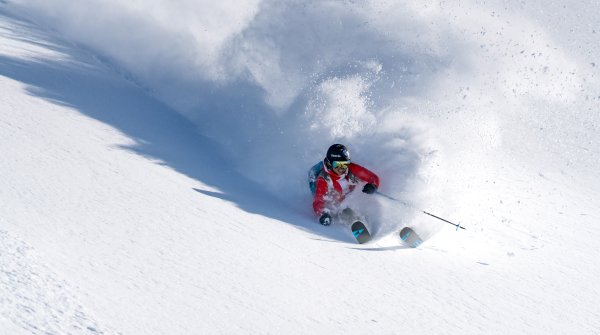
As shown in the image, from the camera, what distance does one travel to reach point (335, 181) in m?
7.64

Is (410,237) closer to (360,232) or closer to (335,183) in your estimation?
(360,232)

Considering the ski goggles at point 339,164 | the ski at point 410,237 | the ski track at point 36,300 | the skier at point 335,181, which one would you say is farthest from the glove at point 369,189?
the ski track at point 36,300

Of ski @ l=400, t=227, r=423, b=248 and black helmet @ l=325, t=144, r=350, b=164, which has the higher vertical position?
black helmet @ l=325, t=144, r=350, b=164

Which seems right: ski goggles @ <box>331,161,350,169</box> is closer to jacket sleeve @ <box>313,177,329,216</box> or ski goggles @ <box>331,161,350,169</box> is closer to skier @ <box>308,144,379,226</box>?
skier @ <box>308,144,379,226</box>

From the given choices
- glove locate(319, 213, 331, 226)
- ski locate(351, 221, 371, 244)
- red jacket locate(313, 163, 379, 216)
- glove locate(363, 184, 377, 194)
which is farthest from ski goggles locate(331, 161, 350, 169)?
ski locate(351, 221, 371, 244)

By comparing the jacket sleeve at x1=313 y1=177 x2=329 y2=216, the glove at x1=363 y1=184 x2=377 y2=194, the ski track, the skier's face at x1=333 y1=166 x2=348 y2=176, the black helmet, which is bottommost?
the ski track

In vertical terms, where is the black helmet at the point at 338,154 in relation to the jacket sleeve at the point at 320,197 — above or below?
above

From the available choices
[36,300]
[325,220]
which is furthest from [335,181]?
[36,300]

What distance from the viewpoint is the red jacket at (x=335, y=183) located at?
7371 mm

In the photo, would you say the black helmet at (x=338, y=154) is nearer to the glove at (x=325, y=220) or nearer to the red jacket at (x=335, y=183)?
the red jacket at (x=335, y=183)

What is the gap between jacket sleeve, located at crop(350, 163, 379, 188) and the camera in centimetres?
750

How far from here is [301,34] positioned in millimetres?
11523

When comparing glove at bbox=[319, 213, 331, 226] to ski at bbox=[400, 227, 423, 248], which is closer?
ski at bbox=[400, 227, 423, 248]

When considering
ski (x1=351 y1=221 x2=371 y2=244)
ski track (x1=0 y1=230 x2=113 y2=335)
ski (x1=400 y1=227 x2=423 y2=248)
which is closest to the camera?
ski track (x1=0 y1=230 x2=113 y2=335)
